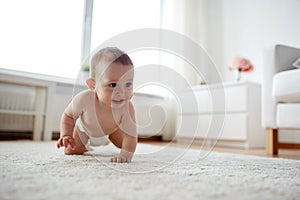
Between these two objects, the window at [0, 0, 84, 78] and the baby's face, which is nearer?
the baby's face

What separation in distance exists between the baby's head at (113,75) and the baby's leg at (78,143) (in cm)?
21

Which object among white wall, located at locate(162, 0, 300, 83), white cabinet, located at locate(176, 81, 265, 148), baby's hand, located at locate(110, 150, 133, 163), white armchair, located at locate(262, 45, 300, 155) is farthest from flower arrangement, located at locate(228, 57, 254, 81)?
baby's hand, located at locate(110, 150, 133, 163)

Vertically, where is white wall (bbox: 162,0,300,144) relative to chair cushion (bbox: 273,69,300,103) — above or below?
above

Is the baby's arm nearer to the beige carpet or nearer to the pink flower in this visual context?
the beige carpet

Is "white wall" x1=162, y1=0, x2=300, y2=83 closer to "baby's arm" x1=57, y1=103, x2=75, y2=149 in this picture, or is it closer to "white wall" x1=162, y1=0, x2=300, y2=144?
"white wall" x1=162, y1=0, x2=300, y2=144

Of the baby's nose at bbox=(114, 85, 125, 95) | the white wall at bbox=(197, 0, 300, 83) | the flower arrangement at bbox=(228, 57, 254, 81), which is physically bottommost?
the baby's nose at bbox=(114, 85, 125, 95)

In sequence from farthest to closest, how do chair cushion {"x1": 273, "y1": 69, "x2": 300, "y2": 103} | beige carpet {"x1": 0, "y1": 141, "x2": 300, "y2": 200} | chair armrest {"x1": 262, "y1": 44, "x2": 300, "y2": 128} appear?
chair armrest {"x1": 262, "y1": 44, "x2": 300, "y2": 128} → chair cushion {"x1": 273, "y1": 69, "x2": 300, "y2": 103} → beige carpet {"x1": 0, "y1": 141, "x2": 300, "y2": 200}

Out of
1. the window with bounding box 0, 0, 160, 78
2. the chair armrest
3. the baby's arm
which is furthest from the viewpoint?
the window with bounding box 0, 0, 160, 78

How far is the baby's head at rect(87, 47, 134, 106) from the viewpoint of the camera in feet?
2.28

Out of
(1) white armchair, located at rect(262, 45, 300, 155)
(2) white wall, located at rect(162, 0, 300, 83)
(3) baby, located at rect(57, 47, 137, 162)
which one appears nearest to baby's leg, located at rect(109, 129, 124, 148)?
(3) baby, located at rect(57, 47, 137, 162)

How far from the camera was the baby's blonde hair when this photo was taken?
708 mm

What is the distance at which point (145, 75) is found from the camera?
0.78 meters

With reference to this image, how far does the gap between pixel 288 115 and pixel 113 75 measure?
1.01 meters

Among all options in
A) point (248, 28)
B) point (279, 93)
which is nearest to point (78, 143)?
point (279, 93)
